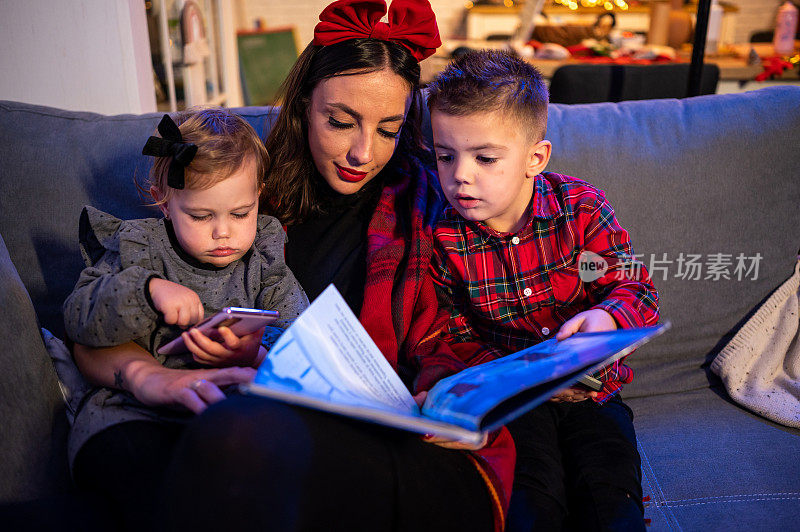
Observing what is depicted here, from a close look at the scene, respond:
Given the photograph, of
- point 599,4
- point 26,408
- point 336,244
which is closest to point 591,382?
point 336,244

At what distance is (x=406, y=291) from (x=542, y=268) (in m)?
0.30

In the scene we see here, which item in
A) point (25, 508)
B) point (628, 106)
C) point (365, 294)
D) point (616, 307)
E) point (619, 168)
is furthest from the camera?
point (628, 106)

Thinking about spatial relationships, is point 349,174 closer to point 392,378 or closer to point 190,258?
point 190,258

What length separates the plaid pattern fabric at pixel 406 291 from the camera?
52.3 inches

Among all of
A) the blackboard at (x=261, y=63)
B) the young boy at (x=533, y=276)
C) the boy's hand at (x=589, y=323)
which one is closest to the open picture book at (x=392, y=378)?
the boy's hand at (x=589, y=323)

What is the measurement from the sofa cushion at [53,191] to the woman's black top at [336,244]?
0.38 meters

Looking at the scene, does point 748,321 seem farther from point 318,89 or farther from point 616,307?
point 318,89

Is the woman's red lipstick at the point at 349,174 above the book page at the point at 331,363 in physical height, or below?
above

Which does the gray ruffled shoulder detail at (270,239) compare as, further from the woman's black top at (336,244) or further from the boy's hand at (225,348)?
the boy's hand at (225,348)

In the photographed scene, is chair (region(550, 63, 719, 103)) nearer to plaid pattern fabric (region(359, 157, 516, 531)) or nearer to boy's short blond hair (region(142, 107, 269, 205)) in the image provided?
plaid pattern fabric (region(359, 157, 516, 531))

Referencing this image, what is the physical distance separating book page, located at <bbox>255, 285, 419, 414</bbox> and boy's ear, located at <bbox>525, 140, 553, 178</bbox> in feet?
1.84

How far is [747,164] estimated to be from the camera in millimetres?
1591

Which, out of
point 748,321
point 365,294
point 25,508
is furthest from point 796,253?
point 25,508

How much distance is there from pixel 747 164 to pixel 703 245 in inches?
9.1
